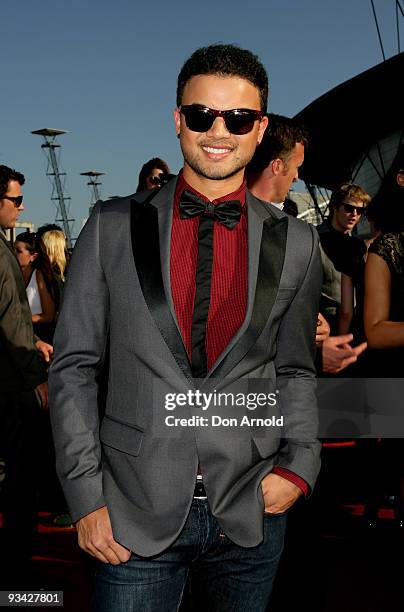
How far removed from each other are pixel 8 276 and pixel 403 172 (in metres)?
2.07

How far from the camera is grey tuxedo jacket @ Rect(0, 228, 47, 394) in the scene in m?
3.68

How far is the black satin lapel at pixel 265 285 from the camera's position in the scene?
192 centimetres

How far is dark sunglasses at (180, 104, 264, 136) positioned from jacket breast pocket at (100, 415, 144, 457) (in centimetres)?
87

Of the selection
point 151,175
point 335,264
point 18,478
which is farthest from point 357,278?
point 18,478

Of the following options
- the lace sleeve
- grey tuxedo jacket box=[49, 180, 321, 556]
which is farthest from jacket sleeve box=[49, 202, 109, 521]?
the lace sleeve

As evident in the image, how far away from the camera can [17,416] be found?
3.78m

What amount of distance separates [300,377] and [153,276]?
0.59 meters

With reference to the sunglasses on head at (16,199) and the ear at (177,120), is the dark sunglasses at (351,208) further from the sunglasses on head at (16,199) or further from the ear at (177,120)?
the ear at (177,120)

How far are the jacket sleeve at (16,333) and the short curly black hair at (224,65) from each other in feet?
6.33

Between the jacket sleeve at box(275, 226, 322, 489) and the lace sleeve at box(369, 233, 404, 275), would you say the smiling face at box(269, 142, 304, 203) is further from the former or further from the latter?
the jacket sleeve at box(275, 226, 322, 489)

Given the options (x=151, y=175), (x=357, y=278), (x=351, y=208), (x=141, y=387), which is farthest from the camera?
(x=351, y=208)

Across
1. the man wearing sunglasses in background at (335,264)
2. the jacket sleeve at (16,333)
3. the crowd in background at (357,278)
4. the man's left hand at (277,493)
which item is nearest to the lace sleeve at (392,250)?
the crowd in background at (357,278)

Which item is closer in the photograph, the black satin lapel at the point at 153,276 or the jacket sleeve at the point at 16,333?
the black satin lapel at the point at 153,276

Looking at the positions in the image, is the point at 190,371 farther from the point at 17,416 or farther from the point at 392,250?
the point at 17,416
